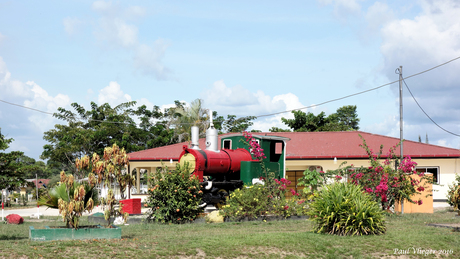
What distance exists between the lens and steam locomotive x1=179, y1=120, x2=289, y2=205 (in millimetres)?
18234

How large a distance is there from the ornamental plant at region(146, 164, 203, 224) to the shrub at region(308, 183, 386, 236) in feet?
16.3

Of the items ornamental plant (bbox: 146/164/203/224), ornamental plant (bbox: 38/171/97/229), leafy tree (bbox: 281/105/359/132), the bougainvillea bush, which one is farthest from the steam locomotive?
leafy tree (bbox: 281/105/359/132)

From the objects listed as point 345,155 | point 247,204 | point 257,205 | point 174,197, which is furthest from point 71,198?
point 345,155

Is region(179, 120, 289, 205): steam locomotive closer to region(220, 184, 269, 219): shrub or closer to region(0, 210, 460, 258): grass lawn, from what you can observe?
region(220, 184, 269, 219): shrub

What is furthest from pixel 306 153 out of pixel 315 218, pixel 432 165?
pixel 315 218

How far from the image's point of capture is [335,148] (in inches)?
1144

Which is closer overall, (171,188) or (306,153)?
(171,188)

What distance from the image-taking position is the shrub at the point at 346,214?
39.7 feet

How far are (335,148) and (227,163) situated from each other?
11731 mm

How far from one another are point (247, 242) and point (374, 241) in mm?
3012

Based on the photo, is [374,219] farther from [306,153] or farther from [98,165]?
[306,153]

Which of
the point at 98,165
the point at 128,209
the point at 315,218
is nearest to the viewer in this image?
the point at 315,218

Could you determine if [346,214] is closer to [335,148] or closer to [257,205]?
[257,205]

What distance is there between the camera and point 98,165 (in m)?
14.7
